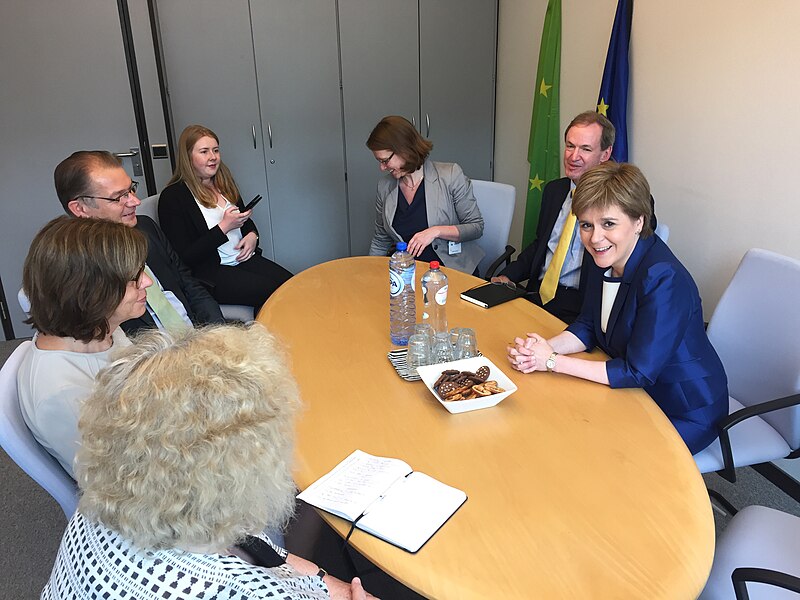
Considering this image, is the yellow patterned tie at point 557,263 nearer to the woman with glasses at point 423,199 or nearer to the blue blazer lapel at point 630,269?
the woman with glasses at point 423,199

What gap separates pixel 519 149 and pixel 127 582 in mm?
4234

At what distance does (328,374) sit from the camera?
1815 mm

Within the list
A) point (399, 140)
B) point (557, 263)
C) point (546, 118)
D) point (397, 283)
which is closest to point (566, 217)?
point (557, 263)

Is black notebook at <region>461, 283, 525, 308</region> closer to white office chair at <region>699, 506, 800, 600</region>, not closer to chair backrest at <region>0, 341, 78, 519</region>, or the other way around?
white office chair at <region>699, 506, 800, 600</region>

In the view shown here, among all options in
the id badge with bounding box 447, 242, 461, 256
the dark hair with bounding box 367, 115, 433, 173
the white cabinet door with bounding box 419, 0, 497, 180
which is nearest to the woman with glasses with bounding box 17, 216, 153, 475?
the dark hair with bounding box 367, 115, 433, 173

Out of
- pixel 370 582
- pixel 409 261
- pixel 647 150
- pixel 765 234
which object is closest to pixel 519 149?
pixel 647 150

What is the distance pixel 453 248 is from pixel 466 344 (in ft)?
4.52

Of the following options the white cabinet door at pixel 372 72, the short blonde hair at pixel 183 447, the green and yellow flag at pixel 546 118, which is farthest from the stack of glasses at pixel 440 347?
the white cabinet door at pixel 372 72

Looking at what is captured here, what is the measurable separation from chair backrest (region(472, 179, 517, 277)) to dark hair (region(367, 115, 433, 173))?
1.54 feet

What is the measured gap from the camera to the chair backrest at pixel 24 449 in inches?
52.2

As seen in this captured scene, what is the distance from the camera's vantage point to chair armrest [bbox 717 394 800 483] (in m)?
1.69

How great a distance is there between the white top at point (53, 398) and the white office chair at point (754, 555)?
1412 mm

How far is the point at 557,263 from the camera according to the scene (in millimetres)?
2645

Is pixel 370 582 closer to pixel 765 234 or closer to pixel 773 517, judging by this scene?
pixel 773 517
